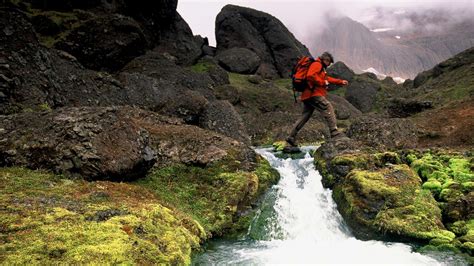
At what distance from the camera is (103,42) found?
49.9 metres

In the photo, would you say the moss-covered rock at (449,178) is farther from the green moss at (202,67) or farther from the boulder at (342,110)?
the green moss at (202,67)

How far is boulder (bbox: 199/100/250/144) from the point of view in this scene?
3009 centimetres

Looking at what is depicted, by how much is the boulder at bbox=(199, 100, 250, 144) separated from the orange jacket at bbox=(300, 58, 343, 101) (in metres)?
10.3

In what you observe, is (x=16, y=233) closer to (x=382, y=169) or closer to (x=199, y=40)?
(x=382, y=169)

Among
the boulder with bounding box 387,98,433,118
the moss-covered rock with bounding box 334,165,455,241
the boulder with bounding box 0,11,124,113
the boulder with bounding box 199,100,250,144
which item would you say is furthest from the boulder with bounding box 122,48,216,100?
the moss-covered rock with bounding box 334,165,455,241

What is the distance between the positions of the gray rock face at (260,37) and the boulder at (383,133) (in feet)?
256

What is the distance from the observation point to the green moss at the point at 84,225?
8180 millimetres

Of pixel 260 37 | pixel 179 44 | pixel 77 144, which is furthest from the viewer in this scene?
pixel 260 37

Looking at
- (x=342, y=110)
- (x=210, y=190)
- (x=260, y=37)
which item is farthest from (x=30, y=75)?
(x=260, y=37)

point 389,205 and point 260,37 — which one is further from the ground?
point 260,37

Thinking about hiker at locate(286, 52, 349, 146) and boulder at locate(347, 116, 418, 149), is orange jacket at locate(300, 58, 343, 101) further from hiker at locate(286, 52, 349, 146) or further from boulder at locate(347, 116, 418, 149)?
boulder at locate(347, 116, 418, 149)

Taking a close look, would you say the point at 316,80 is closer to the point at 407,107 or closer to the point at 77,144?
the point at 77,144

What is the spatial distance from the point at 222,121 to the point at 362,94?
2505 inches

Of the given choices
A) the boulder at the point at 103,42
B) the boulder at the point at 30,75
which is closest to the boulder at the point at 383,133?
the boulder at the point at 30,75
